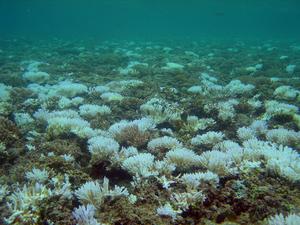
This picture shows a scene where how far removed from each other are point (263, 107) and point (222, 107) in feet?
5.72

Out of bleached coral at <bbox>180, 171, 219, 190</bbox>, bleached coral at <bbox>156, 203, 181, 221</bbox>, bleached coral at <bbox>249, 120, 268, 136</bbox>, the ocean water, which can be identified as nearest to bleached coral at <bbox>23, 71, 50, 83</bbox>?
the ocean water

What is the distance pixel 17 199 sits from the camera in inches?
157

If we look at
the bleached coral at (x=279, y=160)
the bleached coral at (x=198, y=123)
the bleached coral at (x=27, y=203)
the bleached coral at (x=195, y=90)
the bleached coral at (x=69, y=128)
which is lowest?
the bleached coral at (x=195, y=90)

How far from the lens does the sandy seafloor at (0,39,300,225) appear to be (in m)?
4.08

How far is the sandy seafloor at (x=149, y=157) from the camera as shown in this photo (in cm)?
408

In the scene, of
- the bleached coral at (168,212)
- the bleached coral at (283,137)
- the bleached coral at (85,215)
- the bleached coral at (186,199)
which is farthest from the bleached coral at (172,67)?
the bleached coral at (85,215)

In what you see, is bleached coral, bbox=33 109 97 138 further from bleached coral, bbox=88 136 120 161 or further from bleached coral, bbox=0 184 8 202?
bleached coral, bbox=0 184 8 202

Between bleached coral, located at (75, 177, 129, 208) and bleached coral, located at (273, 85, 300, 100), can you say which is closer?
bleached coral, located at (75, 177, 129, 208)

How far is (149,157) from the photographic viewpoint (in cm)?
534

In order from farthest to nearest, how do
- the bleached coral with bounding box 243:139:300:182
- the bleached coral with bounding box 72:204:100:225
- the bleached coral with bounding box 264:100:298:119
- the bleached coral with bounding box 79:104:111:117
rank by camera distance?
the bleached coral with bounding box 264:100:298:119, the bleached coral with bounding box 79:104:111:117, the bleached coral with bounding box 243:139:300:182, the bleached coral with bounding box 72:204:100:225

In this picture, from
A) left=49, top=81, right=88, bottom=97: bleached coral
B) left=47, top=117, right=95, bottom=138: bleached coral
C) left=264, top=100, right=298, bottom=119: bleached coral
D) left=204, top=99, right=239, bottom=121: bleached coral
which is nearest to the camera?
left=47, top=117, right=95, bottom=138: bleached coral

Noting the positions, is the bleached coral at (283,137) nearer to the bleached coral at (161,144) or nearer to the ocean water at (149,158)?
the ocean water at (149,158)

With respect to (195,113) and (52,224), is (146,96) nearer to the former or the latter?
(195,113)

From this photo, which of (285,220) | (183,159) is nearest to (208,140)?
(183,159)
